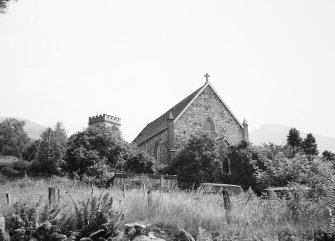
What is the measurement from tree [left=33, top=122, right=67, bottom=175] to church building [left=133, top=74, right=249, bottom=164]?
9808mm

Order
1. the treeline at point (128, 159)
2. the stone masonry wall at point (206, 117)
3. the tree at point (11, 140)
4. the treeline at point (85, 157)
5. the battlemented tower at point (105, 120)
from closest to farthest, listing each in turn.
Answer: the treeline at point (85, 157), the treeline at point (128, 159), the stone masonry wall at point (206, 117), the battlemented tower at point (105, 120), the tree at point (11, 140)

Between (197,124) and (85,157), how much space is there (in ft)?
44.6

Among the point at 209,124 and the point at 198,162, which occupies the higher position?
the point at 209,124

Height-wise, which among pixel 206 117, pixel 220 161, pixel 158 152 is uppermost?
pixel 206 117

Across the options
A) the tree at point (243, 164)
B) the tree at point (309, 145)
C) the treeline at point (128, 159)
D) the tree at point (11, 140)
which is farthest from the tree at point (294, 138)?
the tree at point (11, 140)

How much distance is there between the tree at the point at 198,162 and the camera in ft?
104

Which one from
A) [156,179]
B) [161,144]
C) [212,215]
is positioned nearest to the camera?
[212,215]

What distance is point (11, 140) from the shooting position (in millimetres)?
55938

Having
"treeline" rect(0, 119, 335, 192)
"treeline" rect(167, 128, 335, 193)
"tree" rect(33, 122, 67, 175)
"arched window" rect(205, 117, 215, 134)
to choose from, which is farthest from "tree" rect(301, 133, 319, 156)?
"tree" rect(33, 122, 67, 175)

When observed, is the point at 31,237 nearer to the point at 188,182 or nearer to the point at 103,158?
the point at 103,158

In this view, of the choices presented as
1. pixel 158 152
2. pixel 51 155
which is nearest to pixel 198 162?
pixel 158 152

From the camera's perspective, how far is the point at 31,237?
8.52 meters

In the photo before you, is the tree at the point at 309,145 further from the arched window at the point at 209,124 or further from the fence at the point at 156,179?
the fence at the point at 156,179

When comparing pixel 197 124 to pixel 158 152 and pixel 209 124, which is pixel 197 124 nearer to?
pixel 209 124
